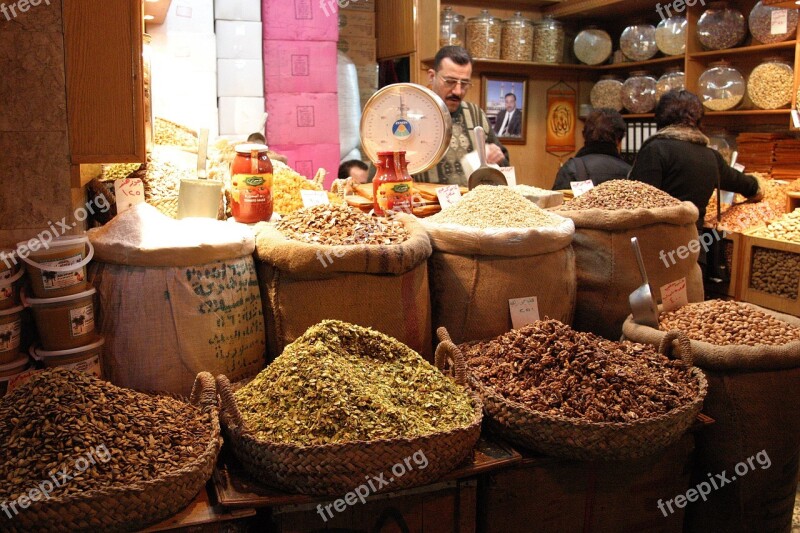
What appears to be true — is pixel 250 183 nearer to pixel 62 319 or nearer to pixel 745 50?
pixel 62 319

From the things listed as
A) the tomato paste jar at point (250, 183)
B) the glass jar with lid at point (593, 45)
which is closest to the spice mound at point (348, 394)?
the tomato paste jar at point (250, 183)

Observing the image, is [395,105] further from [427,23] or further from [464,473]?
[427,23]

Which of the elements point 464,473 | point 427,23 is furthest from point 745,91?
point 464,473

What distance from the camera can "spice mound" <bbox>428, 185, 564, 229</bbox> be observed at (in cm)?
192

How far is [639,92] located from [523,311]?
351 centimetres

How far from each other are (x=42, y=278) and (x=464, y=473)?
0.90 metres

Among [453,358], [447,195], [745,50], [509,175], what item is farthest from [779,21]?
[453,358]

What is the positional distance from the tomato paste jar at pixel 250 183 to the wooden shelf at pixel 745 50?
3.28 m

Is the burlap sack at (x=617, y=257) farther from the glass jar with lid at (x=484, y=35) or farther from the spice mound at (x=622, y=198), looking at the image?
the glass jar with lid at (x=484, y=35)

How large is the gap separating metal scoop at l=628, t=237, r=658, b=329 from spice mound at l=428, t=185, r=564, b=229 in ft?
0.79

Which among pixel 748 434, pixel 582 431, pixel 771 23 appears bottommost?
pixel 748 434

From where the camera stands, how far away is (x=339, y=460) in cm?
123

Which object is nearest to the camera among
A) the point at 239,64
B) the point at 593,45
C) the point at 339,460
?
the point at 339,460

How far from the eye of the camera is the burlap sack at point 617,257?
2064mm
